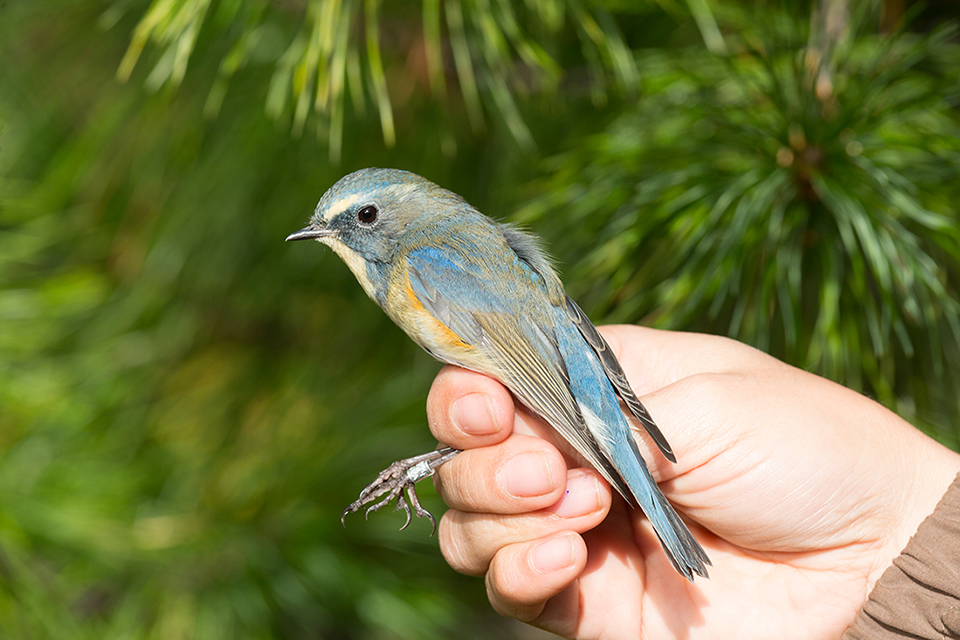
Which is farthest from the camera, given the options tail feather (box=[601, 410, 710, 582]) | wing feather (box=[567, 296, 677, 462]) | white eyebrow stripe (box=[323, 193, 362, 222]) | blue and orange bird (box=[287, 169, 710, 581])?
white eyebrow stripe (box=[323, 193, 362, 222])

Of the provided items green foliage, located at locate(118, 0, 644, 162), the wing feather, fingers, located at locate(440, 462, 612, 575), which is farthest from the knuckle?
green foliage, located at locate(118, 0, 644, 162)

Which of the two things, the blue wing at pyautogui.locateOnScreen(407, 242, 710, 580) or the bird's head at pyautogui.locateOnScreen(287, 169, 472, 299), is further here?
the bird's head at pyautogui.locateOnScreen(287, 169, 472, 299)

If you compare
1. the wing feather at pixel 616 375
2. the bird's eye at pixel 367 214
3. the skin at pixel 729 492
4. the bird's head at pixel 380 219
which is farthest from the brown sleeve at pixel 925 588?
the bird's eye at pixel 367 214

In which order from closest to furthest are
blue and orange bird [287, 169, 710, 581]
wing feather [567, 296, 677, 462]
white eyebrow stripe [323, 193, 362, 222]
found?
wing feather [567, 296, 677, 462]
blue and orange bird [287, 169, 710, 581]
white eyebrow stripe [323, 193, 362, 222]

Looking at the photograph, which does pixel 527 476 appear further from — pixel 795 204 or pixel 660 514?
pixel 795 204

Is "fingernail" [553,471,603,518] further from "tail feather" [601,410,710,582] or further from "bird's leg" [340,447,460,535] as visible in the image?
"bird's leg" [340,447,460,535]

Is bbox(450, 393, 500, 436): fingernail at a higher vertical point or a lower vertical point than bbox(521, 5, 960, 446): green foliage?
lower

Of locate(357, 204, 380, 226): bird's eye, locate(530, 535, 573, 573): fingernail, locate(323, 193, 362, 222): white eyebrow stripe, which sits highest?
locate(323, 193, 362, 222): white eyebrow stripe
